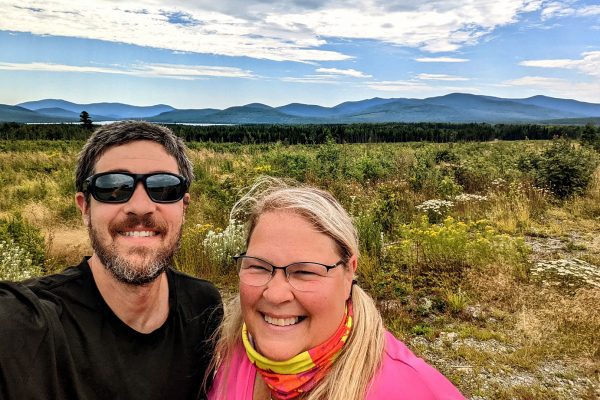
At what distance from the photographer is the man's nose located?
179 cm

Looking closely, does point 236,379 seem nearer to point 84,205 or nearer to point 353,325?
point 353,325

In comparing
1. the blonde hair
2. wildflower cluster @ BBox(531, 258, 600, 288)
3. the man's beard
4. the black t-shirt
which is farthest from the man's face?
wildflower cluster @ BBox(531, 258, 600, 288)

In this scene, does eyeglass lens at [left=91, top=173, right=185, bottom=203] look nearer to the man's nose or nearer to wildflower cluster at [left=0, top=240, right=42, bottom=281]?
the man's nose

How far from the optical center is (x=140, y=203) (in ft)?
5.87

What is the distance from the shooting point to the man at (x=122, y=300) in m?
1.49

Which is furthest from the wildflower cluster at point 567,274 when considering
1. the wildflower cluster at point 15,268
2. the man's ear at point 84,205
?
the wildflower cluster at point 15,268

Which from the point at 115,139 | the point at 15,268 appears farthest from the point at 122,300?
the point at 15,268

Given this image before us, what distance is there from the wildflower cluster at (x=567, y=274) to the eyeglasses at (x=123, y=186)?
4775 millimetres

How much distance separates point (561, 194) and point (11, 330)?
1112cm

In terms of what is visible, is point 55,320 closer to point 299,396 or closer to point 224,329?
point 224,329

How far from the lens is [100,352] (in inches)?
63.6

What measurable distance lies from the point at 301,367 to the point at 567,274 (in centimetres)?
505

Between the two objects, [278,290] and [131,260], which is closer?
[278,290]

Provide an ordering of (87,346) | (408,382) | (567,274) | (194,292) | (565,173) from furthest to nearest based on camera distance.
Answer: (565,173), (567,274), (194,292), (87,346), (408,382)
